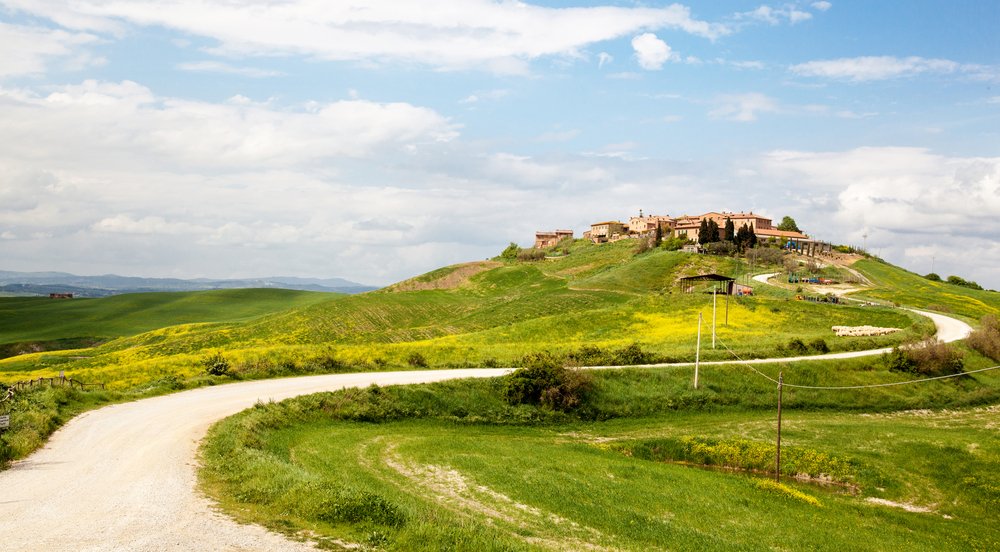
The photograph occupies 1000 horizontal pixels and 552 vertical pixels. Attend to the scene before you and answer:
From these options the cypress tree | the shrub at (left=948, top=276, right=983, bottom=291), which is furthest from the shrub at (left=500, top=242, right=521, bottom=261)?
the shrub at (left=948, top=276, right=983, bottom=291)

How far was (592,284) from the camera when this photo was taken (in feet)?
391

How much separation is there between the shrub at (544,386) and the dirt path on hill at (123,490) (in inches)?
720

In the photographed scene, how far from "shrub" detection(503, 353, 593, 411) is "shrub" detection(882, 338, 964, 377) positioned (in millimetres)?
31641

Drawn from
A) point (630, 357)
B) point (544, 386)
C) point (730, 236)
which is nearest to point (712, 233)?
point (730, 236)

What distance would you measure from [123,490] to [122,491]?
0.38 ft

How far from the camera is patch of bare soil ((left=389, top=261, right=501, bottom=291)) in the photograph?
150m

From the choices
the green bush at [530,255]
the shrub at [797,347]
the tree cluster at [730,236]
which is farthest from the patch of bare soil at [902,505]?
the green bush at [530,255]

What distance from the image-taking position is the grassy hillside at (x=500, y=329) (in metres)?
59.0

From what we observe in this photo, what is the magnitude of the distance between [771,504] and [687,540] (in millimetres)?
8077

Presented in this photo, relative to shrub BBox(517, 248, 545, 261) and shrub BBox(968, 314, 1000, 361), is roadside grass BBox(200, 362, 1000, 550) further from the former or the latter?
shrub BBox(517, 248, 545, 261)

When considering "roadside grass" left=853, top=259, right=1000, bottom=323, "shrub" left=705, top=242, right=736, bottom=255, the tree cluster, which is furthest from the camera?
the tree cluster

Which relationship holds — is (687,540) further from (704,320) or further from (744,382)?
(704,320)

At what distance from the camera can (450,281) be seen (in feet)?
502

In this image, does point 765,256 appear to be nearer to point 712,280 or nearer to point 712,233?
point 712,233
